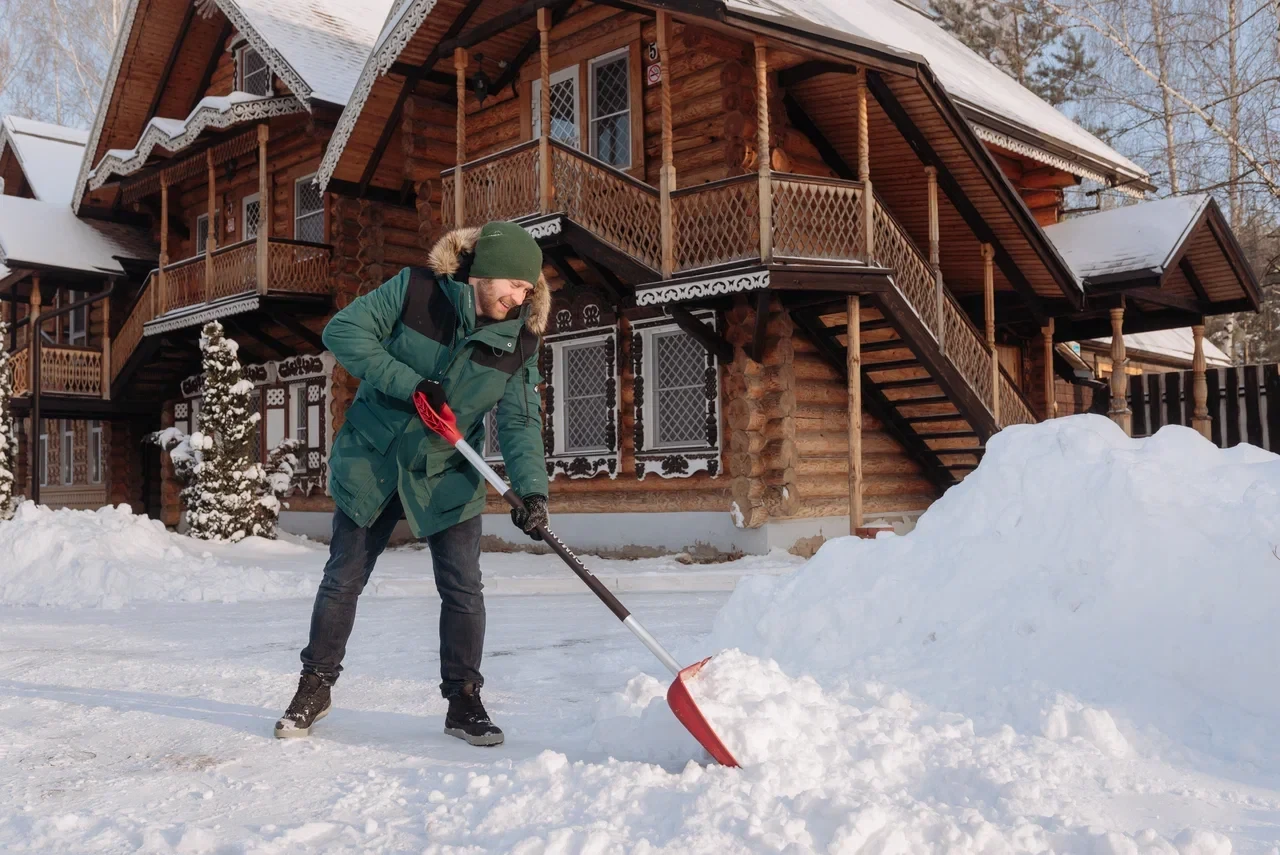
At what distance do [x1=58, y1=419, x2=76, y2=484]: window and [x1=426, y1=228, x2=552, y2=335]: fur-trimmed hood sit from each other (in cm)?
2525

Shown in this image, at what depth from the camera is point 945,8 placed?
34.7 m

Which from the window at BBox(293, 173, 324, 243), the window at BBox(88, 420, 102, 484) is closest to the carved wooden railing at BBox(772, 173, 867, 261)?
the window at BBox(293, 173, 324, 243)

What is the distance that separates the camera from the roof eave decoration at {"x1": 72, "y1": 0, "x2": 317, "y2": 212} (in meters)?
17.4

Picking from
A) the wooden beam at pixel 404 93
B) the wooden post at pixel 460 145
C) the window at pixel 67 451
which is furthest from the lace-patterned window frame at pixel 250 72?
the window at pixel 67 451

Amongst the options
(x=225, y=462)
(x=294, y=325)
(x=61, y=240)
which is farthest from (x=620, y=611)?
(x=61, y=240)

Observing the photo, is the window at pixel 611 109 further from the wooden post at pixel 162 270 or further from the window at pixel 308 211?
the wooden post at pixel 162 270

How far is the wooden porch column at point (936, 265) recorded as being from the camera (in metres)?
12.3

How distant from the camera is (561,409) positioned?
49.5 ft

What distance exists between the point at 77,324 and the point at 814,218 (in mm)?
19901

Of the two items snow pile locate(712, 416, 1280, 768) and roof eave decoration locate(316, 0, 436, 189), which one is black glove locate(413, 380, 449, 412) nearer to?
snow pile locate(712, 416, 1280, 768)

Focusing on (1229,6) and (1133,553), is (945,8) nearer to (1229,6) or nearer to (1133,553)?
(1229,6)

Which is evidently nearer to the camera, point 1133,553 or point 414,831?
point 414,831

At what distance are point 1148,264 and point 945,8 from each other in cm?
2388

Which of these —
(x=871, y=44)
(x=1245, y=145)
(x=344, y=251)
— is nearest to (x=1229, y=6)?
(x=1245, y=145)
